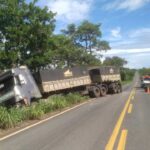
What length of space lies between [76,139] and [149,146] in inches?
Result: 92.1

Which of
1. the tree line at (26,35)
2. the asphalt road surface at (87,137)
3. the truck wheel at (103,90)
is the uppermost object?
the tree line at (26,35)

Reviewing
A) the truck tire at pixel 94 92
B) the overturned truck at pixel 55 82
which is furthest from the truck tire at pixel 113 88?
the truck tire at pixel 94 92

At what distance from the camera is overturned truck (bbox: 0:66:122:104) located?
21375 millimetres

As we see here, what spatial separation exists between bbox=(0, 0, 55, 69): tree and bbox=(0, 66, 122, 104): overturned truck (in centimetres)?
630

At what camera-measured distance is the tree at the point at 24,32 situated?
37.8m

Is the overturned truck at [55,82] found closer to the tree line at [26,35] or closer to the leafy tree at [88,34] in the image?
the tree line at [26,35]

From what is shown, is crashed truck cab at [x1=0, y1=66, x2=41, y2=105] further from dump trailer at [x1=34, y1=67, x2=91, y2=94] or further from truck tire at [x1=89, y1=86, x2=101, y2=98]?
truck tire at [x1=89, y1=86, x2=101, y2=98]

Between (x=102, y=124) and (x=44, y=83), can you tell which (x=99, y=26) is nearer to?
(x=44, y=83)

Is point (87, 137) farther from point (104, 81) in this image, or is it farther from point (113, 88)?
point (113, 88)

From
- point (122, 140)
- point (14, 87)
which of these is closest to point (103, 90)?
point (14, 87)

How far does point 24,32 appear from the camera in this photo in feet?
125

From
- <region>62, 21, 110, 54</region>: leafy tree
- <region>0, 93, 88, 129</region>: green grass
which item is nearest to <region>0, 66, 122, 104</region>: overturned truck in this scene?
<region>0, 93, 88, 129</region>: green grass

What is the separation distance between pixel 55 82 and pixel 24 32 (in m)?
11.7

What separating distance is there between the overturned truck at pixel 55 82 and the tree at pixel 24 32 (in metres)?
6.30
